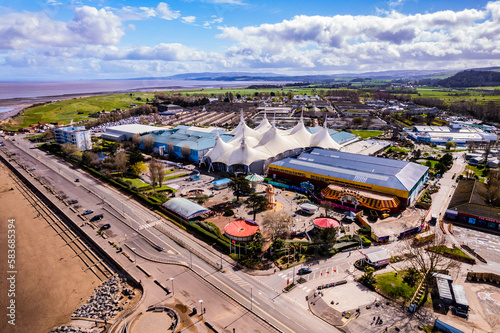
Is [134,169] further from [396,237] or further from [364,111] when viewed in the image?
[364,111]

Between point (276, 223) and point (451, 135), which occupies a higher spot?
point (451, 135)

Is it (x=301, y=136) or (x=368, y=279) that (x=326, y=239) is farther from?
(x=301, y=136)

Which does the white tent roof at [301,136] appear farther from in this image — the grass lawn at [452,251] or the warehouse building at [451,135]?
the warehouse building at [451,135]

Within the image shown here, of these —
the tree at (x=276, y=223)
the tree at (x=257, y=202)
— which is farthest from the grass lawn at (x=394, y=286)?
the tree at (x=257, y=202)

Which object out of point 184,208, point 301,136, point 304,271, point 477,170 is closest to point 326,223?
point 304,271

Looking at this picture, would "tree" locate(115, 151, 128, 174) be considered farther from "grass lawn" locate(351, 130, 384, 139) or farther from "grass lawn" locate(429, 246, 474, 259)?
A: "grass lawn" locate(351, 130, 384, 139)

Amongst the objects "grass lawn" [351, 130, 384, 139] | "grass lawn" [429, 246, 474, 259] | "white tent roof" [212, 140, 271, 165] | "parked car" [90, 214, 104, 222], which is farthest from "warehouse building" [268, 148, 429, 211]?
"grass lawn" [351, 130, 384, 139]
